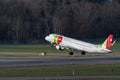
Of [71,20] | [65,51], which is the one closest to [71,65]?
[65,51]

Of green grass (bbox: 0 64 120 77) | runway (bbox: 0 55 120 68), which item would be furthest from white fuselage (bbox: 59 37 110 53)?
green grass (bbox: 0 64 120 77)

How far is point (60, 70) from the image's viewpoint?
235 feet

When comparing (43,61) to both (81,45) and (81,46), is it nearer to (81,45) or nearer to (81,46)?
(81,46)

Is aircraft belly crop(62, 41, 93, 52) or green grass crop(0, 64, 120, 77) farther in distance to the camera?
aircraft belly crop(62, 41, 93, 52)

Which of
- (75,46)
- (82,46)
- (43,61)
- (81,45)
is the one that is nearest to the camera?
(43,61)

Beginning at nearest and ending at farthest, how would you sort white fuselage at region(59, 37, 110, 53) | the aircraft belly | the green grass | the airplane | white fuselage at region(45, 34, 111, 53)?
the green grass < the airplane < white fuselage at region(45, 34, 111, 53) < white fuselage at region(59, 37, 110, 53) < the aircraft belly

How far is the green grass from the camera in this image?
6705 cm

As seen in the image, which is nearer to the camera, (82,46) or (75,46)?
(82,46)

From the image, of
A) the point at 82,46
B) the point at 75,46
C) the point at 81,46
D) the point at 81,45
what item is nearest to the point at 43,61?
the point at 82,46

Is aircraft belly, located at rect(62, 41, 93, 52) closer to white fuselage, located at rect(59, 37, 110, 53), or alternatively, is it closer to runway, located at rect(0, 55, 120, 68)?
white fuselage, located at rect(59, 37, 110, 53)

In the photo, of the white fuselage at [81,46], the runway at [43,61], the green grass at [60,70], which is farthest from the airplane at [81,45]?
the green grass at [60,70]

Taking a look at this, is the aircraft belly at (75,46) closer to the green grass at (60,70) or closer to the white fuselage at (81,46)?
the white fuselage at (81,46)

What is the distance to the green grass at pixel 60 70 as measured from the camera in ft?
220

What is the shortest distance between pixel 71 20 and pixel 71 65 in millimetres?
117547
